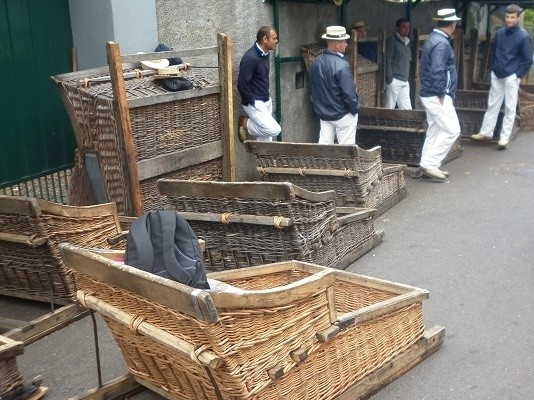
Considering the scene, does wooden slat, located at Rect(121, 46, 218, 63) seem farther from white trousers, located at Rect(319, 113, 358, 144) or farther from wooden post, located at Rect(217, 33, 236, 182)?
white trousers, located at Rect(319, 113, 358, 144)

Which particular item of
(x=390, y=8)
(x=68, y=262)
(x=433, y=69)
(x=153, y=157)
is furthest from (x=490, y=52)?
(x=68, y=262)

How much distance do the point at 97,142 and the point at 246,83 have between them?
2.55m

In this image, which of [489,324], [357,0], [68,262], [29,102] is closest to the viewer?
[68,262]

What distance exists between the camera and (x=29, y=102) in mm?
6238

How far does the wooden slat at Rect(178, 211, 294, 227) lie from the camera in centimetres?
498

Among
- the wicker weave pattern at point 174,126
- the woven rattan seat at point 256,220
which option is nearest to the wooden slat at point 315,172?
the wicker weave pattern at point 174,126

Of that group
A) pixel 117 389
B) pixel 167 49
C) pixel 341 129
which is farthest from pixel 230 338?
pixel 341 129

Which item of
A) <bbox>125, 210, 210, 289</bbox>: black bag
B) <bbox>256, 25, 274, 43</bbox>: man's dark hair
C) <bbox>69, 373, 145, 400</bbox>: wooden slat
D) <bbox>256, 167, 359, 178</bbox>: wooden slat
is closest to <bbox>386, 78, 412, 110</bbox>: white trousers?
<bbox>256, 25, 274, 43</bbox>: man's dark hair

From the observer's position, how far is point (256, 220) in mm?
5062

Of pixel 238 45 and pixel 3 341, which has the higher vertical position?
pixel 238 45

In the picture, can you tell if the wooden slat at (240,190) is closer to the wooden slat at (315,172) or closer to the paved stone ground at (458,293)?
the wooden slat at (315,172)

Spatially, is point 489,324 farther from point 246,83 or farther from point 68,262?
point 246,83

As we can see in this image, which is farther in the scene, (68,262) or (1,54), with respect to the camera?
(1,54)

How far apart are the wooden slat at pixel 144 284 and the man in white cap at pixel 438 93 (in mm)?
5944
